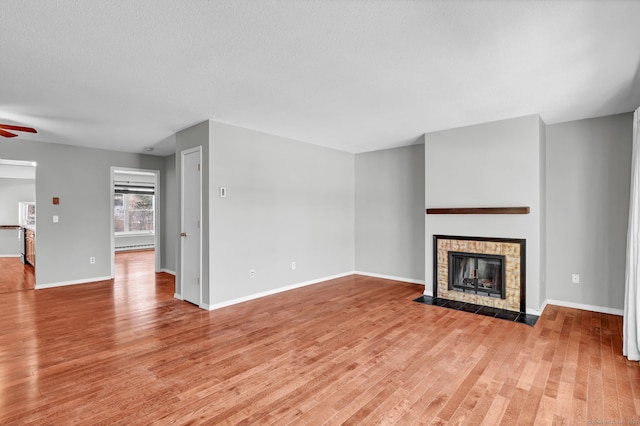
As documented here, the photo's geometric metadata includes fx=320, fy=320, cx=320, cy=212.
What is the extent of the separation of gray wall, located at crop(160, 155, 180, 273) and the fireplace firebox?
5453 millimetres

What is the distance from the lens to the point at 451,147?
461cm

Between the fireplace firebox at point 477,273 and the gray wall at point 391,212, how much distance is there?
3.15ft

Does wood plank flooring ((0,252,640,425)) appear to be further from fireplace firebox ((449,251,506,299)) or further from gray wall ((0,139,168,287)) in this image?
gray wall ((0,139,168,287))

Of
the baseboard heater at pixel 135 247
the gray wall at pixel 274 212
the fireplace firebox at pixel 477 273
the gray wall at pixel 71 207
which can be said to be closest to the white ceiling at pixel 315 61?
the gray wall at pixel 274 212

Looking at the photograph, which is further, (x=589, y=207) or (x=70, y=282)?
→ (x=70, y=282)

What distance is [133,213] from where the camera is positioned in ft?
34.1

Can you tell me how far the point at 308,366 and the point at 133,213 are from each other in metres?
9.86

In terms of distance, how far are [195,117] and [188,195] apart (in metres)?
1.17

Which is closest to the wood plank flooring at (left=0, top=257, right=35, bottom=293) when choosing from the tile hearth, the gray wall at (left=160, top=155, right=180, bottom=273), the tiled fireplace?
the gray wall at (left=160, top=155, right=180, bottom=273)

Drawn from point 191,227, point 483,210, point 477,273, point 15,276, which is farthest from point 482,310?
point 15,276

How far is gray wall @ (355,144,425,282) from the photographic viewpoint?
5664 mm

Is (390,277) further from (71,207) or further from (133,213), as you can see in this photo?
(133,213)

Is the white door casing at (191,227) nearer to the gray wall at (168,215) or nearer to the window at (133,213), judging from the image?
the gray wall at (168,215)

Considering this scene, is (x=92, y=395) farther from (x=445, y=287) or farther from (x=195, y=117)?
(x=445, y=287)
